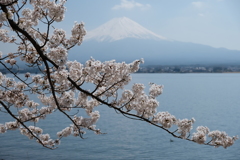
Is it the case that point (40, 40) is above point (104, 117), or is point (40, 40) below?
above

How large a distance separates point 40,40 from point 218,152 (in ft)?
40.1

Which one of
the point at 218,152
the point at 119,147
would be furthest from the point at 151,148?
the point at 218,152

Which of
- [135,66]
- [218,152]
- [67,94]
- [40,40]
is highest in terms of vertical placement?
[40,40]

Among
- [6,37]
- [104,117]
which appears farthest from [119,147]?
[6,37]

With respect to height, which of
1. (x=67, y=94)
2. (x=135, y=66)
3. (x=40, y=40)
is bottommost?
(x=67, y=94)

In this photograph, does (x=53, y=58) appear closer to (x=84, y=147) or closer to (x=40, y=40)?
(x=40, y=40)

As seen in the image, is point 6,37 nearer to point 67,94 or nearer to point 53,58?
point 67,94

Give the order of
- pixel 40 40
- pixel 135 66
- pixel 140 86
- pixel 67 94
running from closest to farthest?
pixel 135 66
pixel 140 86
pixel 67 94
pixel 40 40

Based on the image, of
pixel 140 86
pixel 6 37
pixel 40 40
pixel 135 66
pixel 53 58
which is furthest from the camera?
pixel 6 37

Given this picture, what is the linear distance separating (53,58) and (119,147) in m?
13.0

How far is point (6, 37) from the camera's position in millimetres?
5082

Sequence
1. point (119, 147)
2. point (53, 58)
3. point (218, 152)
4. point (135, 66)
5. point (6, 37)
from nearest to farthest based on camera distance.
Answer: point (53, 58), point (135, 66), point (6, 37), point (218, 152), point (119, 147)

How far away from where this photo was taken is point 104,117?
1001 inches

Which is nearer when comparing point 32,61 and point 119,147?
point 32,61
